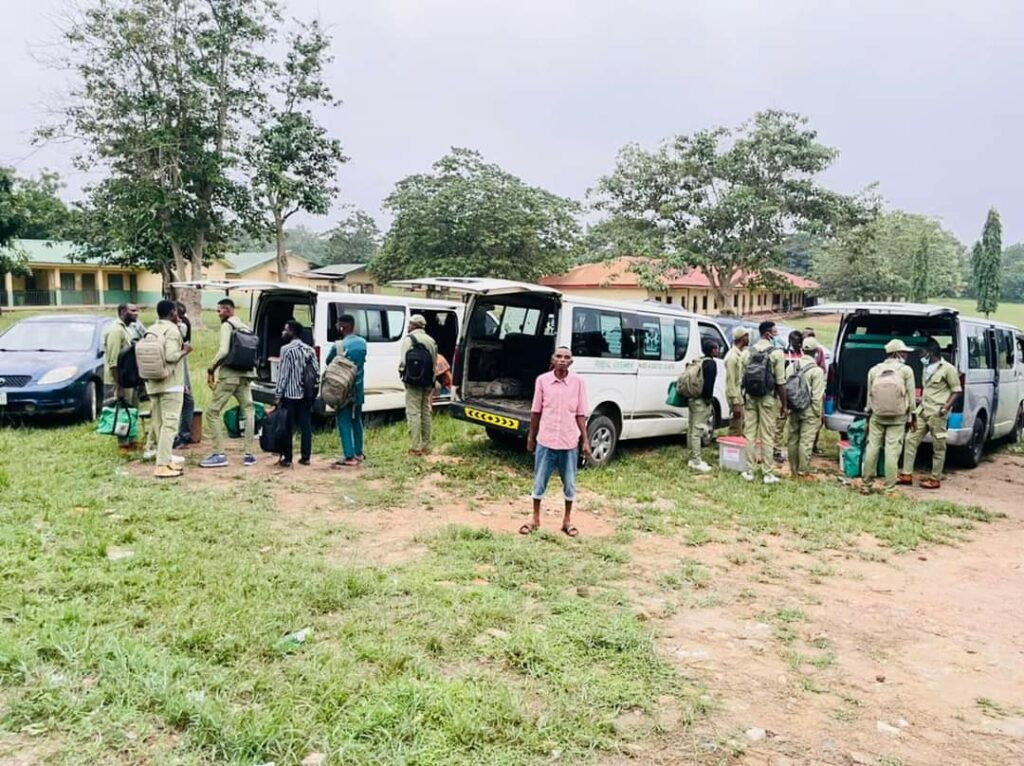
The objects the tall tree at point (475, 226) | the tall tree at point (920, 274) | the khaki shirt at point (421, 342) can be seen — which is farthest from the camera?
the tall tree at point (920, 274)

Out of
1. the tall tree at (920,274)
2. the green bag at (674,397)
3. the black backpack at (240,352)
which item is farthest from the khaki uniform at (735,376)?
the tall tree at (920,274)

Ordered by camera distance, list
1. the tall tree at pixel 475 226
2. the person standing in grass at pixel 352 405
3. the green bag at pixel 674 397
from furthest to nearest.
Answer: the tall tree at pixel 475 226 → the green bag at pixel 674 397 → the person standing in grass at pixel 352 405

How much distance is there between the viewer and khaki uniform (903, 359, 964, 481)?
781 centimetres

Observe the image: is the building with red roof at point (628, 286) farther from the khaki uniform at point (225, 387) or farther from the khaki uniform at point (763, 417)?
the khaki uniform at point (225, 387)

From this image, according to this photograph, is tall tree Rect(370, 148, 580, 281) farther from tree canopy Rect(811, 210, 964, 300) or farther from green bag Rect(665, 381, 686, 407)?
green bag Rect(665, 381, 686, 407)

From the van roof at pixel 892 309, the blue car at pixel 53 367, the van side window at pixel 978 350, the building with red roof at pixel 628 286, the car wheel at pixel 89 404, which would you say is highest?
the building with red roof at pixel 628 286

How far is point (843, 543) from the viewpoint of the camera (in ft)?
19.6

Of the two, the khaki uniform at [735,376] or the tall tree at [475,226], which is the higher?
the tall tree at [475,226]

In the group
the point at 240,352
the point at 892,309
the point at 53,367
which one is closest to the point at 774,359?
the point at 892,309

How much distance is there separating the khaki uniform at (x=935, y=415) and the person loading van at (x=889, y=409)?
203 millimetres

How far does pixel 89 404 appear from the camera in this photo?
919cm

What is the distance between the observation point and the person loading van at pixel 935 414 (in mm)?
7822

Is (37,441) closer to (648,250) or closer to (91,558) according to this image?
(91,558)

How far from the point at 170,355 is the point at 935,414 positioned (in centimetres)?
796
